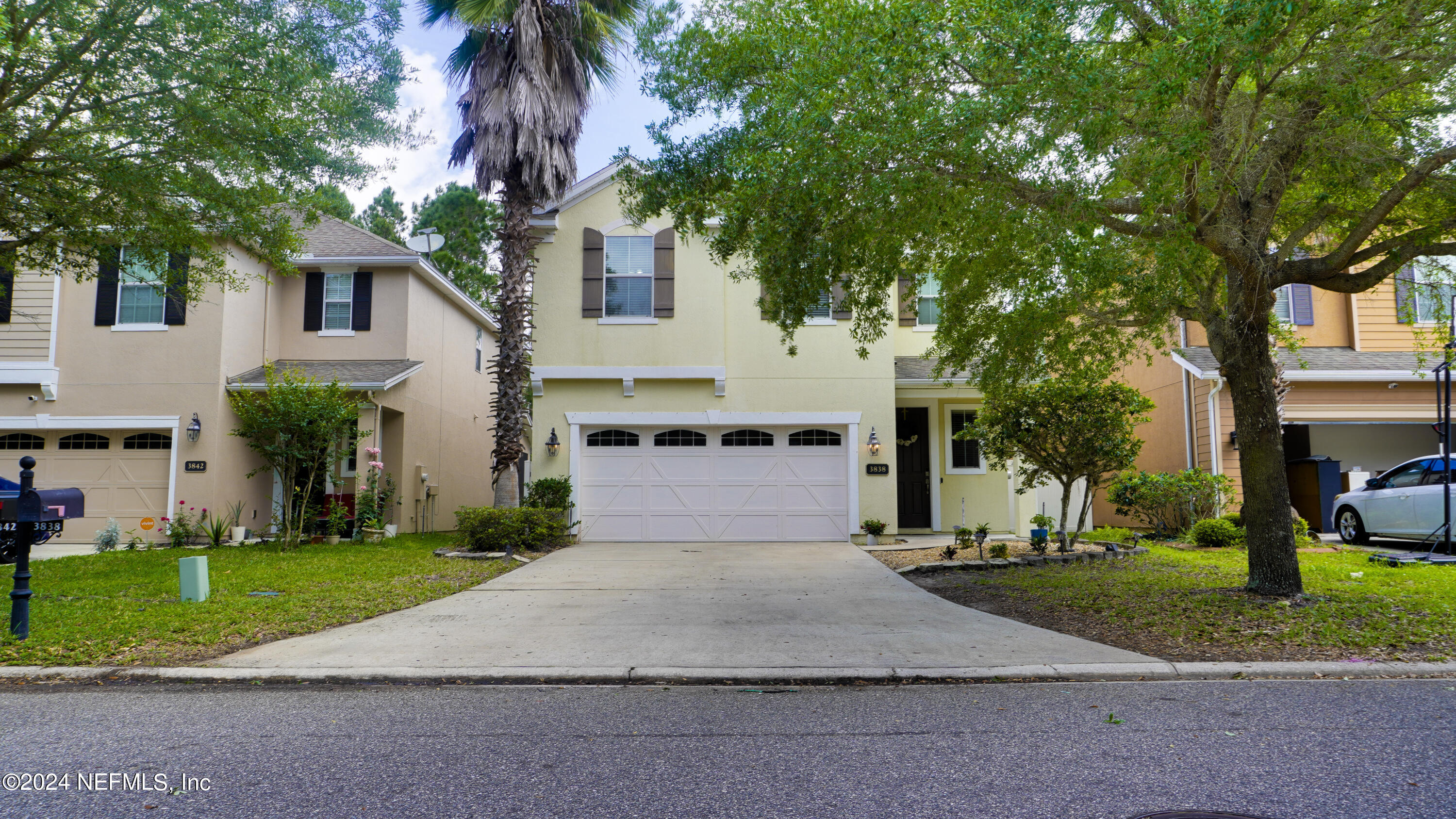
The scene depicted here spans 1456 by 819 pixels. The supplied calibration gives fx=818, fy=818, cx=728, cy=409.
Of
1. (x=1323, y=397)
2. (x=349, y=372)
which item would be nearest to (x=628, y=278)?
(x=349, y=372)

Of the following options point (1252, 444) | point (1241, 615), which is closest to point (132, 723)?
point (1241, 615)

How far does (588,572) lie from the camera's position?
10.9 meters

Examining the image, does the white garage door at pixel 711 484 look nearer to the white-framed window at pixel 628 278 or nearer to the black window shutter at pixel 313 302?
the white-framed window at pixel 628 278

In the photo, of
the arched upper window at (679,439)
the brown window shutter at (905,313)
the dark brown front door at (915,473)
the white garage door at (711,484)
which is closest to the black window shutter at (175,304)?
the white garage door at (711,484)

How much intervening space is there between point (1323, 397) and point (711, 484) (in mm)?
11846

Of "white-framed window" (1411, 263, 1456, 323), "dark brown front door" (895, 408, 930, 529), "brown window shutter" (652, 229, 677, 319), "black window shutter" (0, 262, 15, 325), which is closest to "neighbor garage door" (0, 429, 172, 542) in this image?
"black window shutter" (0, 262, 15, 325)

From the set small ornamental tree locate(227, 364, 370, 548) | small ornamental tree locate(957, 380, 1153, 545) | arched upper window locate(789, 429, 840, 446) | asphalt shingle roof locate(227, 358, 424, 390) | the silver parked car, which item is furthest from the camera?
asphalt shingle roof locate(227, 358, 424, 390)

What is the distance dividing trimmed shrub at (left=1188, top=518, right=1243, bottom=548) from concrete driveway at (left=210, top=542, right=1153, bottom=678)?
546 cm

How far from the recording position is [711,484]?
49.6 feet

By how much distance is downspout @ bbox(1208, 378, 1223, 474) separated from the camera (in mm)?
15391

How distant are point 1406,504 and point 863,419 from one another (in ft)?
27.0

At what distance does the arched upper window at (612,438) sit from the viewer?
1519cm

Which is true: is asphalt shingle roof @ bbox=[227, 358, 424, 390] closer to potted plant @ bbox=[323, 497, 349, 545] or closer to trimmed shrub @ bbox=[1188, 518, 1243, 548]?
potted plant @ bbox=[323, 497, 349, 545]

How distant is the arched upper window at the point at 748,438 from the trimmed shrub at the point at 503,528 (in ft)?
11.9
